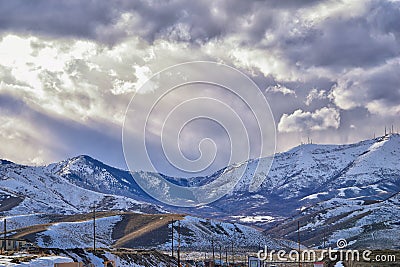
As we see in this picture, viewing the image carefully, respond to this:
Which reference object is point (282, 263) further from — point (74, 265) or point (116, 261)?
point (74, 265)

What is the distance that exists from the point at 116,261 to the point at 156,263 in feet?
69.8

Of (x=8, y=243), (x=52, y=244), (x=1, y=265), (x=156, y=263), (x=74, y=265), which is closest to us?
(x=1, y=265)

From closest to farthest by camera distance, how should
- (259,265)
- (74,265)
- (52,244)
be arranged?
1. (74,265)
2. (259,265)
3. (52,244)

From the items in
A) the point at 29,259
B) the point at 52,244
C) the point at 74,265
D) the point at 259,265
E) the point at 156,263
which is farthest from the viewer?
the point at 52,244

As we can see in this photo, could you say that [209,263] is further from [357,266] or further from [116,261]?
[357,266]

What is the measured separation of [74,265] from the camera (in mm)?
62062

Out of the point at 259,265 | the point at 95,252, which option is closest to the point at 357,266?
the point at 259,265

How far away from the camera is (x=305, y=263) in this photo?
122562 mm

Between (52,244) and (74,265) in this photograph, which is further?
(52,244)

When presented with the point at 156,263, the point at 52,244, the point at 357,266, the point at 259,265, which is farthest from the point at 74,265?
the point at 52,244

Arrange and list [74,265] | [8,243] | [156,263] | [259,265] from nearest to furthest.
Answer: [74,265] < [259,265] < [8,243] < [156,263]

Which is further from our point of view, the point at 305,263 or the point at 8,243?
the point at 305,263

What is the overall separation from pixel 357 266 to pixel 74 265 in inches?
1870

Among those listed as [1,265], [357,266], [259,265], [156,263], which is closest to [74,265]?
[1,265]
